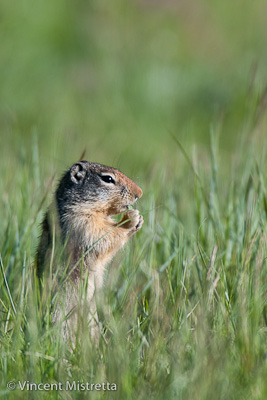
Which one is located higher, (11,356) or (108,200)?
(108,200)

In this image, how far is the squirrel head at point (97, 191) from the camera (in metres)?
3.45

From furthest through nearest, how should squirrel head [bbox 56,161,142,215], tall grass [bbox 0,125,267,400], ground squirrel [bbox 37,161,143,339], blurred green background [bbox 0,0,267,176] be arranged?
blurred green background [bbox 0,0,267,176]
squirrel head [bbox 56,161,142,215]
ground squirrel [bbox 37,161,143,339]
tall grass [bbox 0,125,267,400]

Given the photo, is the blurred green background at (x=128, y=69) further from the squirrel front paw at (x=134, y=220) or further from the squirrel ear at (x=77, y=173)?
the squirrel front paw at (x=134, y=220)

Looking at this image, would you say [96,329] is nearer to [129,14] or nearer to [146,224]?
[146,224]

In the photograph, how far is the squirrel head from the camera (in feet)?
11.3

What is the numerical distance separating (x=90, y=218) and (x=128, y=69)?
5.89m

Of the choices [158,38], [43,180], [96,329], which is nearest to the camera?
[96,329]

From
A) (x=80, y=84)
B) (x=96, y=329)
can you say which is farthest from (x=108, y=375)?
(x=80, y=84)

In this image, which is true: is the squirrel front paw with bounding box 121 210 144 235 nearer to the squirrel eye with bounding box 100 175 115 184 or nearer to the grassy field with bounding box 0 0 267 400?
the grassy field with bounding box 0 0 267 400

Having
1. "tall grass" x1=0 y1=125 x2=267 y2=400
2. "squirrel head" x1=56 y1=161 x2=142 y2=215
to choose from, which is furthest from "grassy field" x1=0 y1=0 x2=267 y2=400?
"squirrel head" x1=56 y1=161 x2=142 y2=215

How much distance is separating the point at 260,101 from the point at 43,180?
150 centimetres

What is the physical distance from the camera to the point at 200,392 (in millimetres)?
2041

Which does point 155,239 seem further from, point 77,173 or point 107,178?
point 77,173

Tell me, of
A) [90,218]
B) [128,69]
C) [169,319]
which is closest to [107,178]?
[90,218]
